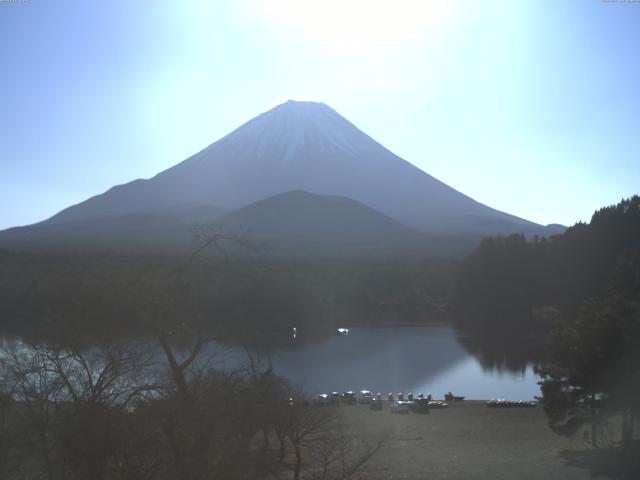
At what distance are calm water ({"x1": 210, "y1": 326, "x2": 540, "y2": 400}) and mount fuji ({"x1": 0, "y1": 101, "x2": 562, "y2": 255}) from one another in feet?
124

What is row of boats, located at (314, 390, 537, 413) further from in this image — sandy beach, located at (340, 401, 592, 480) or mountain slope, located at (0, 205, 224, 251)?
mountain slope, located at (0, 205, 224, 251)

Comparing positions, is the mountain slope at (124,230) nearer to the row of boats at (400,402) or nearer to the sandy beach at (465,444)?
the row of boats at (400,402)

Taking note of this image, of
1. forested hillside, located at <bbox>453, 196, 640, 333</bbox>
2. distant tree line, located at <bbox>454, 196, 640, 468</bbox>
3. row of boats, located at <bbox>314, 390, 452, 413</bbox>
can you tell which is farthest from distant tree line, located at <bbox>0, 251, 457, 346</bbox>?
distant tree line, located at <bbox>454, 196, 640, 468</bbox>

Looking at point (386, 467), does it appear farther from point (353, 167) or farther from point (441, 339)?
point (353, 167)

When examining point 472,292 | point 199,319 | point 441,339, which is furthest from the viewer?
point 472,292

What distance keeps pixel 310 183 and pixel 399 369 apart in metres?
53.8

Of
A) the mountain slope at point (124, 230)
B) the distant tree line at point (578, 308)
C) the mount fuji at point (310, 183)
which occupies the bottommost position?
the distant tree line at point (578, 308)

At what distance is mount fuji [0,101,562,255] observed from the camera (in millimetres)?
66812

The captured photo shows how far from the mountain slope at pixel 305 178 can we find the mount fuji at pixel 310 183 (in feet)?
0.33

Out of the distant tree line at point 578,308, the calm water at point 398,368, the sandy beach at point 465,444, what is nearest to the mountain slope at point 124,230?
the distant tree line at point 578,308

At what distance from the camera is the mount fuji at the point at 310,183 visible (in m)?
66.8

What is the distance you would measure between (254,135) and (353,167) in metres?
11.0

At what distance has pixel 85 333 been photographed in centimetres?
457

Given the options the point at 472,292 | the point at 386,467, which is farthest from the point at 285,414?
the point at 472,292
